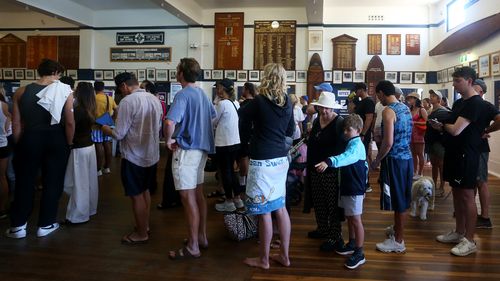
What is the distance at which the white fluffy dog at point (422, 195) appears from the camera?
4.06m

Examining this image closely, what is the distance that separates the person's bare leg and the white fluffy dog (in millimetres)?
1956

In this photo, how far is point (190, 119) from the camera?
9.32 ft

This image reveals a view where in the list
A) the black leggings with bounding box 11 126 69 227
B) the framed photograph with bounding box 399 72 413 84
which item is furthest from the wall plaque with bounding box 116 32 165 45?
the black leggings with bounding box 11 126 69 227

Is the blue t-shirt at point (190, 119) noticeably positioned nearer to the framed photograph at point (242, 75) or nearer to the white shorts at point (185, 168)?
the white shorts at point (185, 168)

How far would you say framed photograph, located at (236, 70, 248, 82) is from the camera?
33.3ft

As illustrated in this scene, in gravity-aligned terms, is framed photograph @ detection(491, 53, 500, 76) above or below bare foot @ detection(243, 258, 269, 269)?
above

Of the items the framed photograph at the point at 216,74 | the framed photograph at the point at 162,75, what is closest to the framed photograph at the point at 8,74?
the framed photograph at the point at 162,75

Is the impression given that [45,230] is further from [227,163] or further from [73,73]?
[73,73]

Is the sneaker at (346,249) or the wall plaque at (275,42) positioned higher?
the wall plaque at (275,42)

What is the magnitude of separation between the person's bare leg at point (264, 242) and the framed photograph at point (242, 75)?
7636 millimetres

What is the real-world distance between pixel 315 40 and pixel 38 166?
774cm

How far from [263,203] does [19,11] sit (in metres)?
11.0

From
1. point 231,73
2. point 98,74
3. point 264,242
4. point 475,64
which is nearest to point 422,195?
point 264,242

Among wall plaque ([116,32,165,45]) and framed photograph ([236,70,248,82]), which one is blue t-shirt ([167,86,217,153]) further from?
wall plaque ([116,32,165,45])
